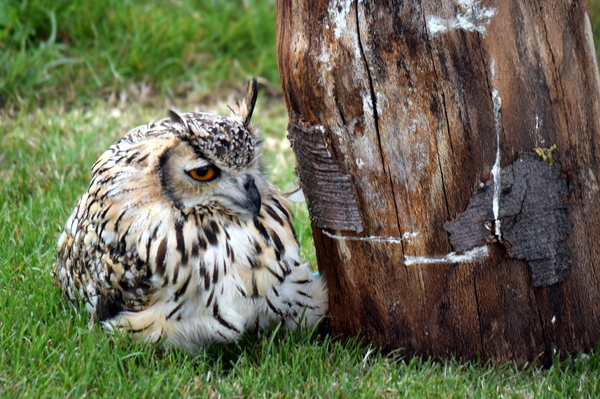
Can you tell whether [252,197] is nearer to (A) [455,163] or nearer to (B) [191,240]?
(B) [191,240]

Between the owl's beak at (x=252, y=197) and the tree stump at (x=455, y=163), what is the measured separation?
22 cm

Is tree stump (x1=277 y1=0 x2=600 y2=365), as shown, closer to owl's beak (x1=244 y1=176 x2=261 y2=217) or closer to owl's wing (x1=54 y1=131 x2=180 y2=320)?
owl's beak (x1=244 y1=176 x2=261 y2=217)

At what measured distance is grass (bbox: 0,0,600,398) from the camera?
277 centimetres

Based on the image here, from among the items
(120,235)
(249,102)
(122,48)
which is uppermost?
(122,48)

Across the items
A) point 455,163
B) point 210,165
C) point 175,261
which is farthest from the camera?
point 175,261

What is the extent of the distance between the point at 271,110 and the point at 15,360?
4.49 m

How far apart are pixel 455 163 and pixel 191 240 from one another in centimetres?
113

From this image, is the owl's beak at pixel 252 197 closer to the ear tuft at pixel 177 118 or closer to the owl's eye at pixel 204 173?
the owl's eye at pixel 204 173

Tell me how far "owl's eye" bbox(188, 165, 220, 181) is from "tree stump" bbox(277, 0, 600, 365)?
1.22 ft

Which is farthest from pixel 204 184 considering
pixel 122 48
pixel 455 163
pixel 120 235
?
pixel 122 48

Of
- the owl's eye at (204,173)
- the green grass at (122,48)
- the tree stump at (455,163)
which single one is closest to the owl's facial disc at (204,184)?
the owl's eye at (204,173)

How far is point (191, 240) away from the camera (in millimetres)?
2910

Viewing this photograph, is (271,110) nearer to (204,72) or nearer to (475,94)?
(204,72)

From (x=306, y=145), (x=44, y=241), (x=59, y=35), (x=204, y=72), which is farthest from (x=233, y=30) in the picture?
(x=306, y=145)
